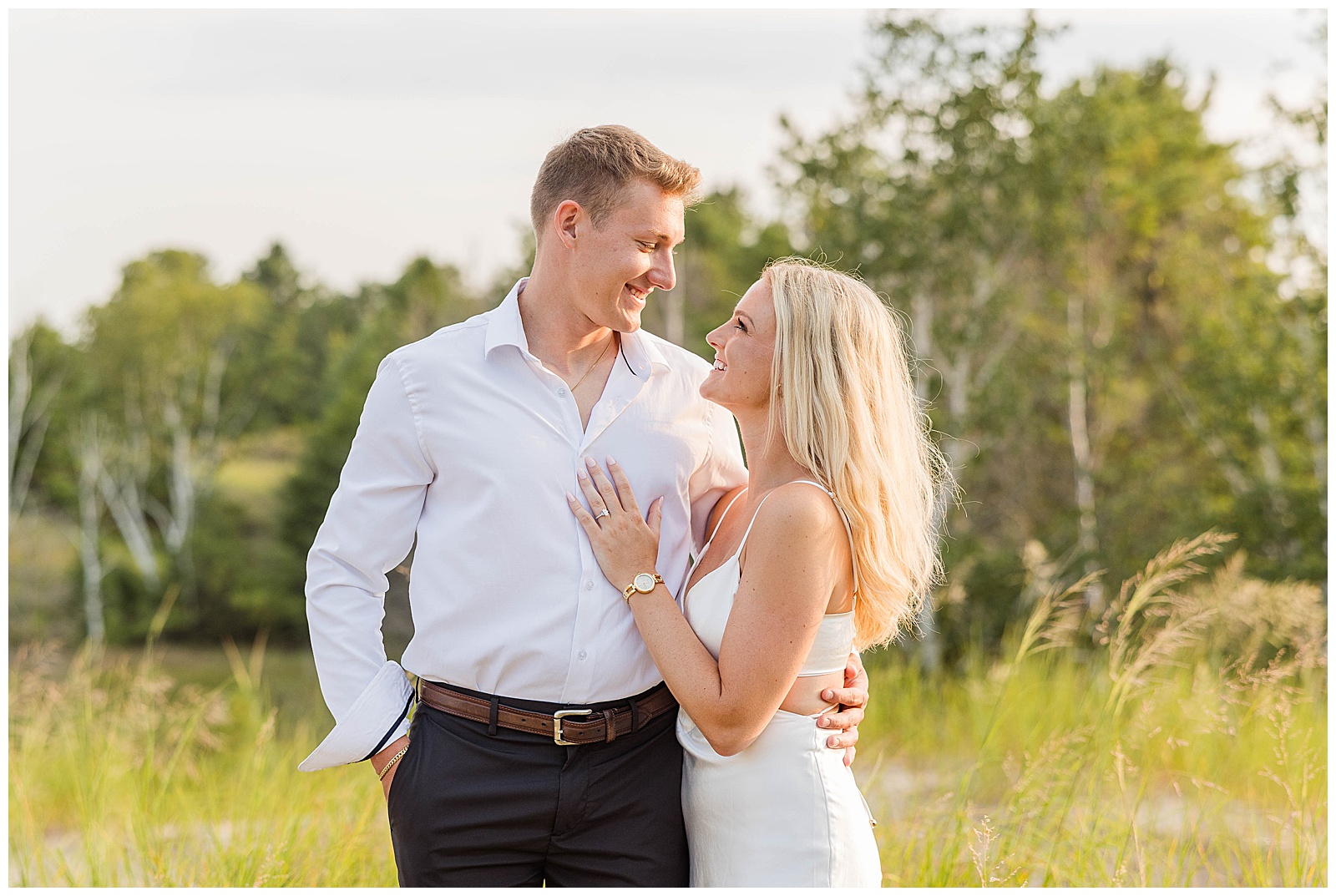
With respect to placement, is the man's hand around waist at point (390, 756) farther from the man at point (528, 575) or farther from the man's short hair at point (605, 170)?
the man's short hair at point (605, 170)

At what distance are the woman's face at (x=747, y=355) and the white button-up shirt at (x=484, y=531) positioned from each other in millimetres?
209

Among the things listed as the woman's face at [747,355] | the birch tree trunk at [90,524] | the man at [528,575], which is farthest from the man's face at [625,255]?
the birch tree trunk at [90,524]

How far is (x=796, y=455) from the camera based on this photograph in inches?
91.6

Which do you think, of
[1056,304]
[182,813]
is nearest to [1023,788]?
[182,813]

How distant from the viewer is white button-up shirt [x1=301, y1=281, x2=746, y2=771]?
2391 mm

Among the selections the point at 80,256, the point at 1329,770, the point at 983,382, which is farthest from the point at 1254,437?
the point at 80,256

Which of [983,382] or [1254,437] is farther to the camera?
[1254,437]

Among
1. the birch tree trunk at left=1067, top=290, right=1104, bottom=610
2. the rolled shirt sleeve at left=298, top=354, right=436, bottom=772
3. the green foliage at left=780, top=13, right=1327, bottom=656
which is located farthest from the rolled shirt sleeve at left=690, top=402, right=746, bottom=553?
the birch tree trunk at left=1067, top=290, right=1104, bottom=610

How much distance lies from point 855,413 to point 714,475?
515 millimetres

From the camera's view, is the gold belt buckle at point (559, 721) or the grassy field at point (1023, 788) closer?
the gold belt buckle at point (559, 721)

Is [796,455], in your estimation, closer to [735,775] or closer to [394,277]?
[735,775]

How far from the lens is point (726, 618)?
2326mm

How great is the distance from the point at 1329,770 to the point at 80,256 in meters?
29.7

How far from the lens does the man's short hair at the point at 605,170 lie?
2500 mm
